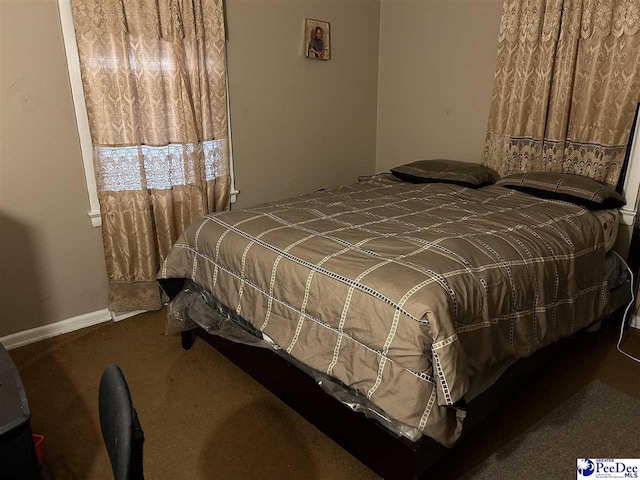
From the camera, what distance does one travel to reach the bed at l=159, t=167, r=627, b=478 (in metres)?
1.42

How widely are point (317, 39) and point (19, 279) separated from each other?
2.51 metres

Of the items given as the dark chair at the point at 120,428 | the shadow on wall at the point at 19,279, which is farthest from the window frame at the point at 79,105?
the dark chair at the point at 120,428

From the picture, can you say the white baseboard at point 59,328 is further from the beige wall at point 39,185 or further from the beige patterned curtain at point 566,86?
the beige patterned curtain at point 566,86

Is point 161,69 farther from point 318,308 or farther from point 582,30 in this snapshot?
point 582,30

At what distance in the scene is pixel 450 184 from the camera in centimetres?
298

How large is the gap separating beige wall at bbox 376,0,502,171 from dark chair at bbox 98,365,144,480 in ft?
9.95

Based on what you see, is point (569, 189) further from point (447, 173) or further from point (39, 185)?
point (39, 185)

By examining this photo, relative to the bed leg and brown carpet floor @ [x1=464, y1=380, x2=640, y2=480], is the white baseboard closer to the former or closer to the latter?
the bed leg

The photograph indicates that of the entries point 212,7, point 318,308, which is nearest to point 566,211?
point 318,308

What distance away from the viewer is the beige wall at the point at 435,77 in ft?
10.5

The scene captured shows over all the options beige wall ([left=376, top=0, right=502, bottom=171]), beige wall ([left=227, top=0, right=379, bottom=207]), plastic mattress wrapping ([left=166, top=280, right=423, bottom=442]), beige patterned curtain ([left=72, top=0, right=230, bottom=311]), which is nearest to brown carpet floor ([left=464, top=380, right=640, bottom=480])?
plastic mattress wrapping ([left=166, top=280, right=423, bottom=442])

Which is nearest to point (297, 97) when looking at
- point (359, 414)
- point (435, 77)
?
point (435, 77)

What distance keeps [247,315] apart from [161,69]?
157 centimetres

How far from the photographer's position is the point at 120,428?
82 centimetres
